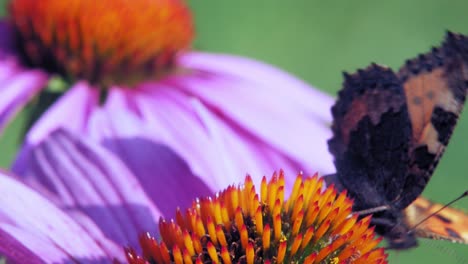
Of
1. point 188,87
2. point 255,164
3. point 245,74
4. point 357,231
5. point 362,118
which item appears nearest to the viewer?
point 357,231

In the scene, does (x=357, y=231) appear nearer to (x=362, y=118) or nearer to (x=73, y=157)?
(x=362, y=118)

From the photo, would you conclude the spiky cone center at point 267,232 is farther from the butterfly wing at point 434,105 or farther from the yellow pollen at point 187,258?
the butterfly wing at point 434,105

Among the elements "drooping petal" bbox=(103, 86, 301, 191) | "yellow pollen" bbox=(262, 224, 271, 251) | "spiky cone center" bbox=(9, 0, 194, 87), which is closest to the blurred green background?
"spiky cone center" bbox=(9, 0, 194, 87)

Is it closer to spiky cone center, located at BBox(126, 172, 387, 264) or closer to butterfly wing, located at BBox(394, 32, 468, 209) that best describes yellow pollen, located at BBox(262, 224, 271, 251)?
spiky cone center, located at BBox(126, 172, 387, 264)

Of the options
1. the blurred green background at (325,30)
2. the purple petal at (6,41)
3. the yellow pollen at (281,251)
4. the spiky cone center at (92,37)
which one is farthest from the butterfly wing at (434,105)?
the blurred green background at (325,30)

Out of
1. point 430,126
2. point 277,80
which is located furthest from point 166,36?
point 430,126

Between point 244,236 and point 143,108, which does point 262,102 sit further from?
point 244,236
